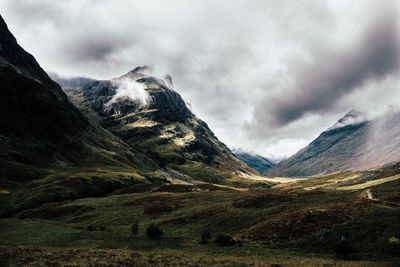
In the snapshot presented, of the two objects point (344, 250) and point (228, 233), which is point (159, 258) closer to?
point (228, 233)

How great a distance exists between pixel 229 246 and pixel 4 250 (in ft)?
80.5

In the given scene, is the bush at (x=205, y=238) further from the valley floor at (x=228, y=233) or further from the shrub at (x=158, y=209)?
the shrub at (x=158, y=209)

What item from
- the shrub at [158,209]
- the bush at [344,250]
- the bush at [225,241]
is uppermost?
the shrub at [158,209]

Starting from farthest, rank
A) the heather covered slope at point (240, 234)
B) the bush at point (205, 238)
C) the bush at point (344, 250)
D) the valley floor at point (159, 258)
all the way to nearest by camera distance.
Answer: the bush at point (205, 238)
the bush at point (344, 250)
the heather covered slope at point (240, 234)
the valley floor at point (159, 258)

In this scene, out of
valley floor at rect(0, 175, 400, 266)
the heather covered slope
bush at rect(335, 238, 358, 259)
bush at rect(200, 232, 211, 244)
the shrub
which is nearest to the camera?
valley floor at rect(0, 175, 400, 266)

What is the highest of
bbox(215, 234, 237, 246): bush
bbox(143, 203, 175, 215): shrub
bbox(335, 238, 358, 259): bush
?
bbox(143, 203, 175, 215): shrub

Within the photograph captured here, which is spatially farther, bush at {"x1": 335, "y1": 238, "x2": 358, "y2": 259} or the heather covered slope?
bush at {"x1": 335, "y1": 238, "x2": 358, "y2": 259}

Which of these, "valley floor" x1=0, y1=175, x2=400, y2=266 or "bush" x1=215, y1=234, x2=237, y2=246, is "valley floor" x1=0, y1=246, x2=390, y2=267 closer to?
"valley floor" x1=0, y1=175, x2=400, y2=266

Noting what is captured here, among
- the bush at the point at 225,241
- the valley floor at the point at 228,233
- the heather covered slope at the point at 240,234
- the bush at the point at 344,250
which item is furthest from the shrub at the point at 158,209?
the bush at the point at 344,250

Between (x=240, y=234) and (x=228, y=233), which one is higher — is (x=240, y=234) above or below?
below

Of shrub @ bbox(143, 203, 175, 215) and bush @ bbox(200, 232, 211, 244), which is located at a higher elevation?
shrub @ bbox(143, 203, 175, 215)

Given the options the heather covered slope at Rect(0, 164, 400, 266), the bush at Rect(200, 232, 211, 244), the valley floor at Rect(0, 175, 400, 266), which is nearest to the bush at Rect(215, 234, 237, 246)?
the heather covered slope at Rect(0, 164, 400, 266)

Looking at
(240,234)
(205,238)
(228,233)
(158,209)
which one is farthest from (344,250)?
(158,209)

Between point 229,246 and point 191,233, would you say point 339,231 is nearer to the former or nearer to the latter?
point 229,246
